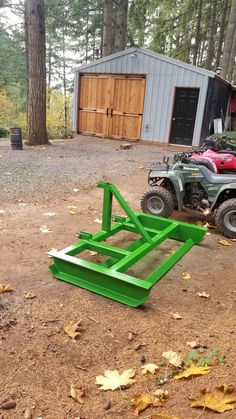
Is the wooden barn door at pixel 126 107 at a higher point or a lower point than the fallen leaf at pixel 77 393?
higher

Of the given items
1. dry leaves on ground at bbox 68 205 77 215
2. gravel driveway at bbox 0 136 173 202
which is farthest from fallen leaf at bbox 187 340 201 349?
gravel driveway at bbox 0 136 173 202

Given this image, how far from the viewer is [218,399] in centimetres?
174

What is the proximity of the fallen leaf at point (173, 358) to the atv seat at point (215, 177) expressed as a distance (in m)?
2.76

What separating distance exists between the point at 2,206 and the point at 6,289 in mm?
2490

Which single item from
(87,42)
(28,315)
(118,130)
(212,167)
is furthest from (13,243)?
(87,42)

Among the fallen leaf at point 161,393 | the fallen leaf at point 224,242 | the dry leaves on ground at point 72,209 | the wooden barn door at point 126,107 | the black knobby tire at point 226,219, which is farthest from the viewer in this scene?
the wooden barn door at point 126,107

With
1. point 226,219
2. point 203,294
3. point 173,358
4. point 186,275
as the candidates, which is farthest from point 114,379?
point 226,219

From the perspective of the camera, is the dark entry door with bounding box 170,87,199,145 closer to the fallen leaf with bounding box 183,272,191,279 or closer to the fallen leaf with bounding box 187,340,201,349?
the fallen leaf with bounding box 183,272,191,279

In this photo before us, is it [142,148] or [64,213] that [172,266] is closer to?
[64,213]

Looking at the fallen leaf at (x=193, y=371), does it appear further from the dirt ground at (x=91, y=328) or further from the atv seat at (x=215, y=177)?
the atv seat at (x=215, y=177)

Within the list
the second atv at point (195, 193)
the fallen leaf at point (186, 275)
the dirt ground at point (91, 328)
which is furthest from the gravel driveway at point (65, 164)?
the fallen leaf at point (186, 275)

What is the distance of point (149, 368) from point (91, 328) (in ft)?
1.87

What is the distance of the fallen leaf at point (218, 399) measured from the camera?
167 cm

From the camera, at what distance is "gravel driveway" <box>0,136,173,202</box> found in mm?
6438
